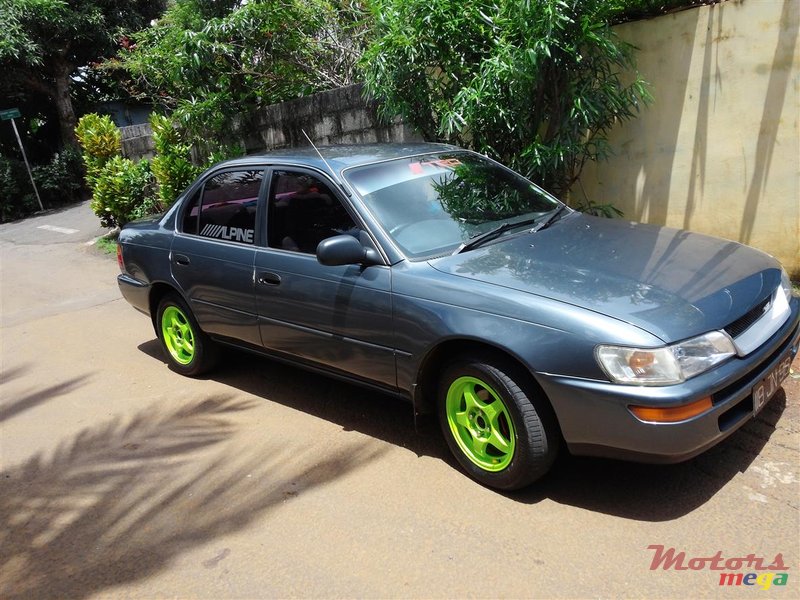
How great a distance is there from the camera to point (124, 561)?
3.29 metres

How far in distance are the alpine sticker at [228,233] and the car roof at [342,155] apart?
0.47 meters

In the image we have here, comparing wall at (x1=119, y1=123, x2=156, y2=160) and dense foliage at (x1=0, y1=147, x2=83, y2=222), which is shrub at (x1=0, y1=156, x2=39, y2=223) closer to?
dense foliage at (x1=0, y1=147, x2=83, y2=222)

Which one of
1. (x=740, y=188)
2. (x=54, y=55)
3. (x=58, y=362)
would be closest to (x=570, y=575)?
(x=740, y=188)

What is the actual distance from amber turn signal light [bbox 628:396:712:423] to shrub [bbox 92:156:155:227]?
10520 millimetres

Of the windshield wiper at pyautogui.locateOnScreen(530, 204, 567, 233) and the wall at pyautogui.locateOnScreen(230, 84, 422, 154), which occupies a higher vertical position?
the wall at pyautogui.locateOnScreen(230, 84, 422, 154)

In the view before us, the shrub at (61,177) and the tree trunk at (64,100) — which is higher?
the tree trunk at (64,100)

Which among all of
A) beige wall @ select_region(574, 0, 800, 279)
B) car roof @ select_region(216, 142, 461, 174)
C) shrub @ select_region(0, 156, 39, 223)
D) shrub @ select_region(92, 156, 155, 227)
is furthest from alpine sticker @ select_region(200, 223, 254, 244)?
shrub @ select_region(0, 156, 39, 223)

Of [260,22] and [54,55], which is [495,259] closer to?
[260,22]

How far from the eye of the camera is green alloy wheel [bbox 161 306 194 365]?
5465mm

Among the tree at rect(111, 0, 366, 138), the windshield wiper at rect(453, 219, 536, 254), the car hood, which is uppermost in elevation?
the tree at rect(111, 0, 366, 138)

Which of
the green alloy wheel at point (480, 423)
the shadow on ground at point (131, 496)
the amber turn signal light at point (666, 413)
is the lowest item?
the shadow on ground at point (131, 496)

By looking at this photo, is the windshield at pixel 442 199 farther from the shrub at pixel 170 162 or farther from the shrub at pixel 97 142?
the shrub at pixel 97 142

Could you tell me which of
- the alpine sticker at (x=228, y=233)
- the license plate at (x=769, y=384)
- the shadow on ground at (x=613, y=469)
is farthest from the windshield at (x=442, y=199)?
the license plate at (x=769, y=384)

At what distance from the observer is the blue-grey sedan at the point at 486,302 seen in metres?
2.98
